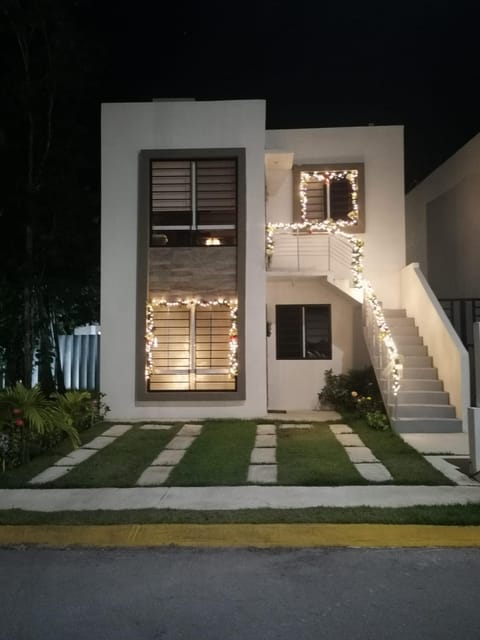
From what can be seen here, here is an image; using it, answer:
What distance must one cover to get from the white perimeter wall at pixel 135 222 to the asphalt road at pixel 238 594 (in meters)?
7.48

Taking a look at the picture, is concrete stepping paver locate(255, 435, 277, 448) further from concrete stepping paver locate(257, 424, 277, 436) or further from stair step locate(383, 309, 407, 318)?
stair step locate(383, 309, 407, 318)

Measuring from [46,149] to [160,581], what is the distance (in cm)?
1269

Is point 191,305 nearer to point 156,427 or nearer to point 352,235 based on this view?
point 156,427

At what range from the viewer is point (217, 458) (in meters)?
9.23

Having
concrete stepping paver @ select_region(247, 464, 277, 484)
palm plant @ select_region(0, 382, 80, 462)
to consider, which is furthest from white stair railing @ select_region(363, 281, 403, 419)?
palm plant @ select_region(0, 382, 80, 462)

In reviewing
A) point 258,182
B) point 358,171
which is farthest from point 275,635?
point 358,171

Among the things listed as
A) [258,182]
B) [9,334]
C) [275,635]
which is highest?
[258,182]

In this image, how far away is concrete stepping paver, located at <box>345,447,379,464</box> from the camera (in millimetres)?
9070

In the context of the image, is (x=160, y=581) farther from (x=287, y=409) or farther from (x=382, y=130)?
(x=382, y=130)

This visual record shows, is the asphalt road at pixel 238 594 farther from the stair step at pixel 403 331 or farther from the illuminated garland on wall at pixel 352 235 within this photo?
the stair step at pixel 403 331

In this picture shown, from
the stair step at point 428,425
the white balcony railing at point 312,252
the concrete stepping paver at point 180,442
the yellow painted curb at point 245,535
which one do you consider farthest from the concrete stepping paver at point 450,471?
the white balcony railing at point 312,252

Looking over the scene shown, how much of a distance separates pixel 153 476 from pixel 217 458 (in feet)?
3.98

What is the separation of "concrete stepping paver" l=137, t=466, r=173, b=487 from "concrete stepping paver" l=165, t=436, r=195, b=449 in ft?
4.96

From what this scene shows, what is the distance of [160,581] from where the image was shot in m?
4.96
